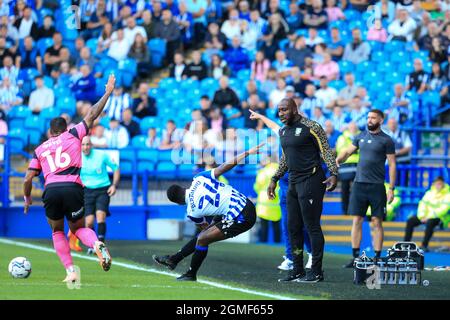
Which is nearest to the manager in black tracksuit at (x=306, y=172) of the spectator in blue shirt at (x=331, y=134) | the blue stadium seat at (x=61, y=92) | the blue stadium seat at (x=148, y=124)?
the spectator in blue shirt at (x=331, y=134)

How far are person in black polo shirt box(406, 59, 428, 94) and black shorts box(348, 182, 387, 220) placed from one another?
940cm

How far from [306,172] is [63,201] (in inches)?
112

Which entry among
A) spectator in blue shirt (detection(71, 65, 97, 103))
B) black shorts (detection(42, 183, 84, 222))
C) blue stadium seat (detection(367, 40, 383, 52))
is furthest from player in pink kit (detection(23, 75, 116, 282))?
blue stadium seat (detection(367, 40, 383, 52))

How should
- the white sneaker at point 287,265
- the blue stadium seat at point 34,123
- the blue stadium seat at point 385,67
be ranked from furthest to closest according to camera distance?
1. the blue stadium seat at point 385,67
2. the blue stadium seat at point 34,123
3. the white sneaker at point 287,265

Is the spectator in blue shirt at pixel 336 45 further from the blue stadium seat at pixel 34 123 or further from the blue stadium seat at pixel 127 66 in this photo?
the blue stadium seat at pixel 34 123

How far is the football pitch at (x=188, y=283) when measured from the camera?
11383mm

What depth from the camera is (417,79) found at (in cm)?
2436

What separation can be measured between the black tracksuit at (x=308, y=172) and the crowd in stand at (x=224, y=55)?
9.23 m

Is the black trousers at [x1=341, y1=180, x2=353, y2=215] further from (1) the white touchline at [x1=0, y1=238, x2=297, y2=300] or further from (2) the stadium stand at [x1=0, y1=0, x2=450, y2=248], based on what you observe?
(1) the white touchline at [x1=0, y1=238, x2=297, y2=300]

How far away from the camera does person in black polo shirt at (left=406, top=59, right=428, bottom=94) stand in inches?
953

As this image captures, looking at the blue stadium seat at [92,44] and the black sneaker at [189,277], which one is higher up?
the blue stadium seat at [92,44]

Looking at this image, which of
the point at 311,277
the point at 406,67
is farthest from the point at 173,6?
the point at 311,277
